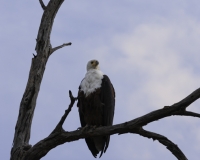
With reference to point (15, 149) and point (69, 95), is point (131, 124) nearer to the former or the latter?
point (69, 95)

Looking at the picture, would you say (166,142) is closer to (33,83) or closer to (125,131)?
(125,131)

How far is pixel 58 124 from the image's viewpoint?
5.64 m

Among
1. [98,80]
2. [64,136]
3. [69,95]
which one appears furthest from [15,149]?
[98,80]

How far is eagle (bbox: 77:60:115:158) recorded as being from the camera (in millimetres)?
7344

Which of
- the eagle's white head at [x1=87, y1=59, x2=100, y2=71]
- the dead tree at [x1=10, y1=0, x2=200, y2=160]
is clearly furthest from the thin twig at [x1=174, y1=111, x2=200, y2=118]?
the eagle's white head at [x1=87, y1=59, x2=100, y2=71]

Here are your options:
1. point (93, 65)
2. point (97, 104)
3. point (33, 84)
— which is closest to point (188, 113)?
point (33, 84)

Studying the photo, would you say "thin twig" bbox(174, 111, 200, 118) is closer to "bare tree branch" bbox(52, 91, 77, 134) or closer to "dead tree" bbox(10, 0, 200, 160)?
"dead tree" bbox(10, 0, 200, 160)

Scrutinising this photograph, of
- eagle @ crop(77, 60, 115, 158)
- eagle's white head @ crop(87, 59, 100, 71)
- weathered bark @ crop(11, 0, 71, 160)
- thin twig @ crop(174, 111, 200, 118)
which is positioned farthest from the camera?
eagle's white head @ crop(87, 59, 100, 71)

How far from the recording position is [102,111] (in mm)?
7398

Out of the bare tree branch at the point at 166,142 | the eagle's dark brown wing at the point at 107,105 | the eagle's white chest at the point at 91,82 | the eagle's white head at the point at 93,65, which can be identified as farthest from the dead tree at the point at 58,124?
the eagle's white head at the point at 93,65

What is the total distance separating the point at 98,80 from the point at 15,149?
6.30 ft

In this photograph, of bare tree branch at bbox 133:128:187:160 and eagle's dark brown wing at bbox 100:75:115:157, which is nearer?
bare tree branch at bbox 133:128:187:160

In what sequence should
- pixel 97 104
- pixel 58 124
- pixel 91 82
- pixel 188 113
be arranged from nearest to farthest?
pixel 188 113 → pixel 58 124 → pixel 97 104 → pixel 91 82

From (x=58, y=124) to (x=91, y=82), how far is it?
199 centimetres
